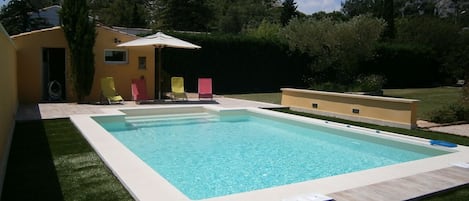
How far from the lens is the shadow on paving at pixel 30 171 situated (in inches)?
191

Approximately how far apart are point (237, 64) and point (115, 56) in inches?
324

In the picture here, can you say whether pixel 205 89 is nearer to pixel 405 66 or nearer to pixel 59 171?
pixel 59 171

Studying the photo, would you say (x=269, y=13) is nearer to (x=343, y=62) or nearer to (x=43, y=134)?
(x=343, y=62)

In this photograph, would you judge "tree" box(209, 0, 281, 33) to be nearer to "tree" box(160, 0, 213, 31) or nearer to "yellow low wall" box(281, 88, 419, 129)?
"tree" box(160, 0, 213, 31)

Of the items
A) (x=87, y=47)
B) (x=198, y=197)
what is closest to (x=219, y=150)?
(x=198, y=197)

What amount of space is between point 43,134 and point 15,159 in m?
2.27

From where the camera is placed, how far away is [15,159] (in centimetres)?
656

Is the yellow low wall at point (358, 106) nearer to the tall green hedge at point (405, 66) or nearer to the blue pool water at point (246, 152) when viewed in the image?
the blue pool water at point (246, 152)

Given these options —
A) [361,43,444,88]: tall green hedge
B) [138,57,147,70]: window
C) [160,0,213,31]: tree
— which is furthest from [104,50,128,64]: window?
[160,0,213,31]: tree

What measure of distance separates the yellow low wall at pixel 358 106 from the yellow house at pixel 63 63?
240 inches

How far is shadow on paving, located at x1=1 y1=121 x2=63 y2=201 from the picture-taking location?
15.9ft

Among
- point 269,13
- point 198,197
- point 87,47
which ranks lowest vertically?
point 198,197

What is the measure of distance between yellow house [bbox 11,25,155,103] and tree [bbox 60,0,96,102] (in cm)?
70

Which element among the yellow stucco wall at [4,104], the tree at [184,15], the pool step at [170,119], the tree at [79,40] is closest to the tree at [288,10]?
the tree at [184,15]
